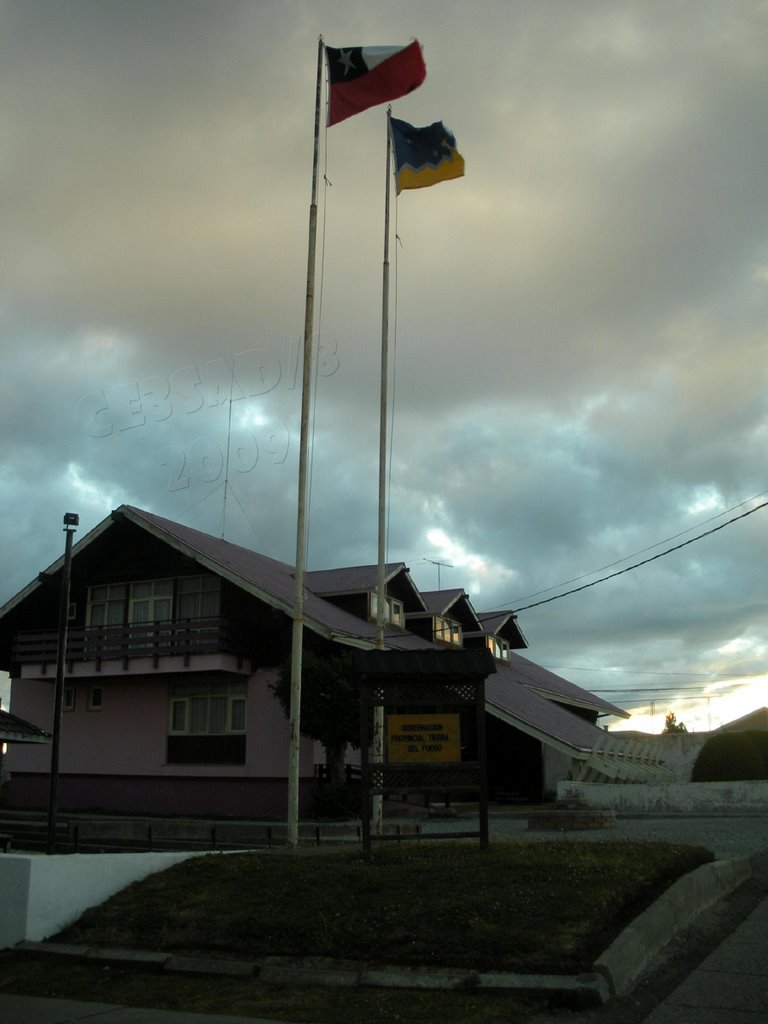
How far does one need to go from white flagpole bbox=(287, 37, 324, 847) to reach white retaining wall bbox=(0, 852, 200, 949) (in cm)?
451

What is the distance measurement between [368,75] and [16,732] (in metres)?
13.3

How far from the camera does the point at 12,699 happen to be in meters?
34.2

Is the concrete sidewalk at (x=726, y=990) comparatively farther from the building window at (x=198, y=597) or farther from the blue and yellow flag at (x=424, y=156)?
the building window at (x=198, y=597)

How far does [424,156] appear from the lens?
19766 millimetres

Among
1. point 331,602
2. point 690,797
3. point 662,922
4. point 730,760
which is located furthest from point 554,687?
point 662,922

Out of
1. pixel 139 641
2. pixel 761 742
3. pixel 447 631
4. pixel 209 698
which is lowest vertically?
pixel 761 742

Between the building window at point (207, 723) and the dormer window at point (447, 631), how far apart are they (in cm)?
912

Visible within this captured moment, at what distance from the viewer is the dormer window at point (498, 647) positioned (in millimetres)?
41531

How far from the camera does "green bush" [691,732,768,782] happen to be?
3306 cm

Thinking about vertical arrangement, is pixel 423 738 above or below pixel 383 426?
below

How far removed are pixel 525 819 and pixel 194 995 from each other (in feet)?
59.6

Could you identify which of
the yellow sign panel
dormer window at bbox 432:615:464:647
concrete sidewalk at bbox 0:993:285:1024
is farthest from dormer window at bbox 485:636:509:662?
concrete sidewalk at bbox 0:993:285:1024

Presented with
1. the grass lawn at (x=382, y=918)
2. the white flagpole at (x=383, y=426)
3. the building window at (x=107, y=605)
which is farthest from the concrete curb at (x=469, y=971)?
the building window at (x=107, y=605)

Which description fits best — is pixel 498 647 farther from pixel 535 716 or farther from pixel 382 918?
pixel 382 918
